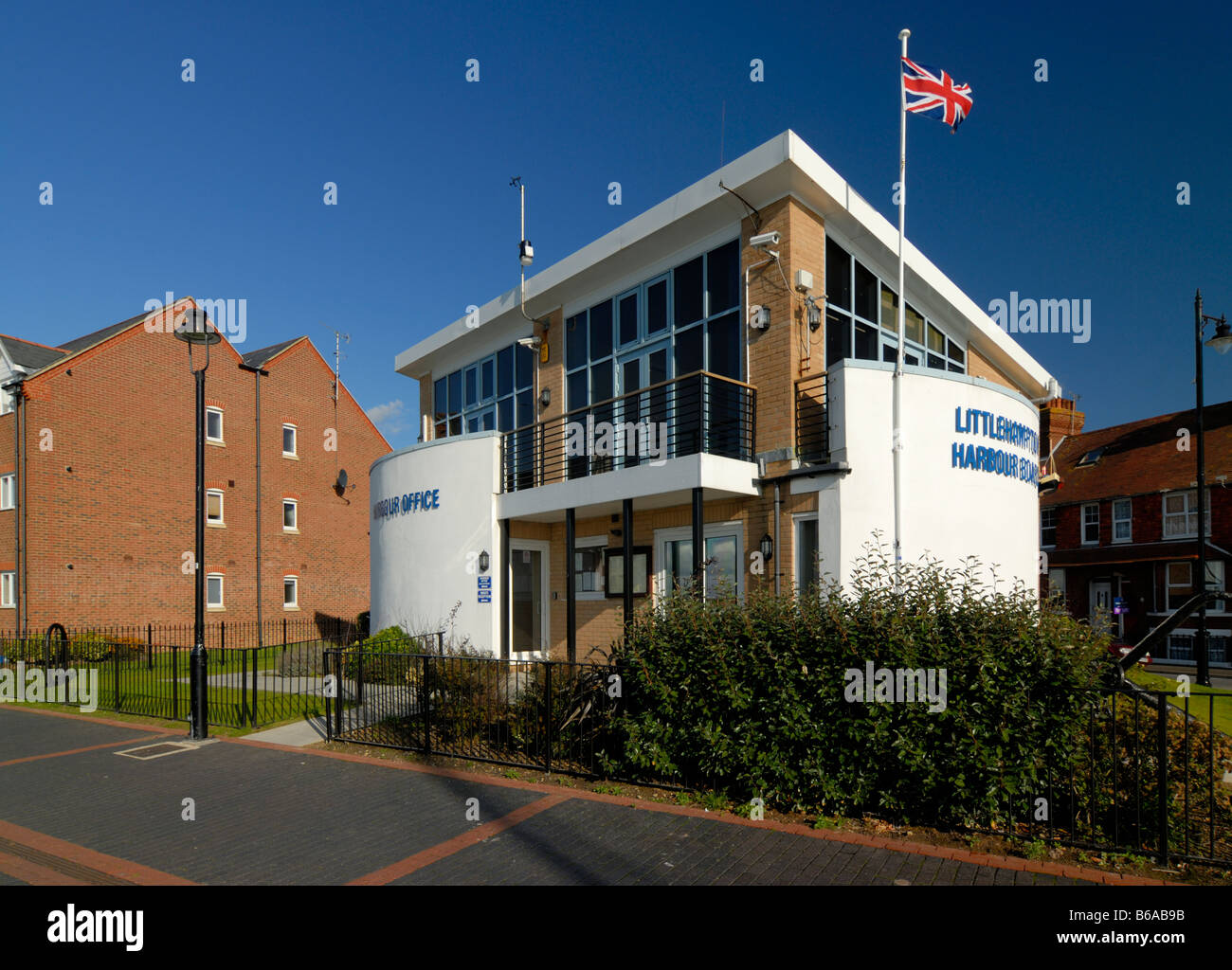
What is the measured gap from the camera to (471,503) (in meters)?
15.4

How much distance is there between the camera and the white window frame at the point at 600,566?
1466 centimetres

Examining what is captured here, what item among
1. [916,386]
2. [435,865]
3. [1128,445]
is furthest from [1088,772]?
[1128,445]

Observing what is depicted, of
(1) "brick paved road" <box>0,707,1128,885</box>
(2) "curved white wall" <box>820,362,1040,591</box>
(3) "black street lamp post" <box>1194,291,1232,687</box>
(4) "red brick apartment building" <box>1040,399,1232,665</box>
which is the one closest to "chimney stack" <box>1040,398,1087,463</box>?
(4) "red brick apartment building" <box>1040,399,1232,665</box>

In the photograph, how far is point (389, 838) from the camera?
6512 mm

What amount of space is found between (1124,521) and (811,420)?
93.8 feet

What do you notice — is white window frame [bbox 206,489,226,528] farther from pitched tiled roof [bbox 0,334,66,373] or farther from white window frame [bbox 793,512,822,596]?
white window frame [bbox 793,512,822,596]

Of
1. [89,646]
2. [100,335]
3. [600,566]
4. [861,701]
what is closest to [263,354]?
[100,335]

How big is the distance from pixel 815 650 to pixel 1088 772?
2.20 metres

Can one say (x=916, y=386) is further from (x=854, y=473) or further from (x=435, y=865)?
(x=435, y=865)

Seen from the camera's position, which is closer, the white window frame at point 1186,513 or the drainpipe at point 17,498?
the drainpipe at point 17,498

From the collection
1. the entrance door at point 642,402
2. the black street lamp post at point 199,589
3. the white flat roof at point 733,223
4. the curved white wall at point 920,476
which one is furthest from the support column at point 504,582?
the curved white wall at point 920,476

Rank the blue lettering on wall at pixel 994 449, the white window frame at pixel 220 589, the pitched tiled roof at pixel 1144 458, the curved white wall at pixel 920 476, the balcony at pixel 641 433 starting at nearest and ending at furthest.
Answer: the curved white wall at pixel 920 476
the blue lettering on wall at pixel 994 449
the balcony at pixel 641 433
the white window frame at pixel 220 589
the pitched tiled roof at pixel 1144 458

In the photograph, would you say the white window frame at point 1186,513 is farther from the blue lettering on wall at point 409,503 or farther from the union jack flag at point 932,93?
the blue lettering on wall at point 409,503

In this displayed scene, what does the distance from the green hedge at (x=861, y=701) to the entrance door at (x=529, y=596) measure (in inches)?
315
